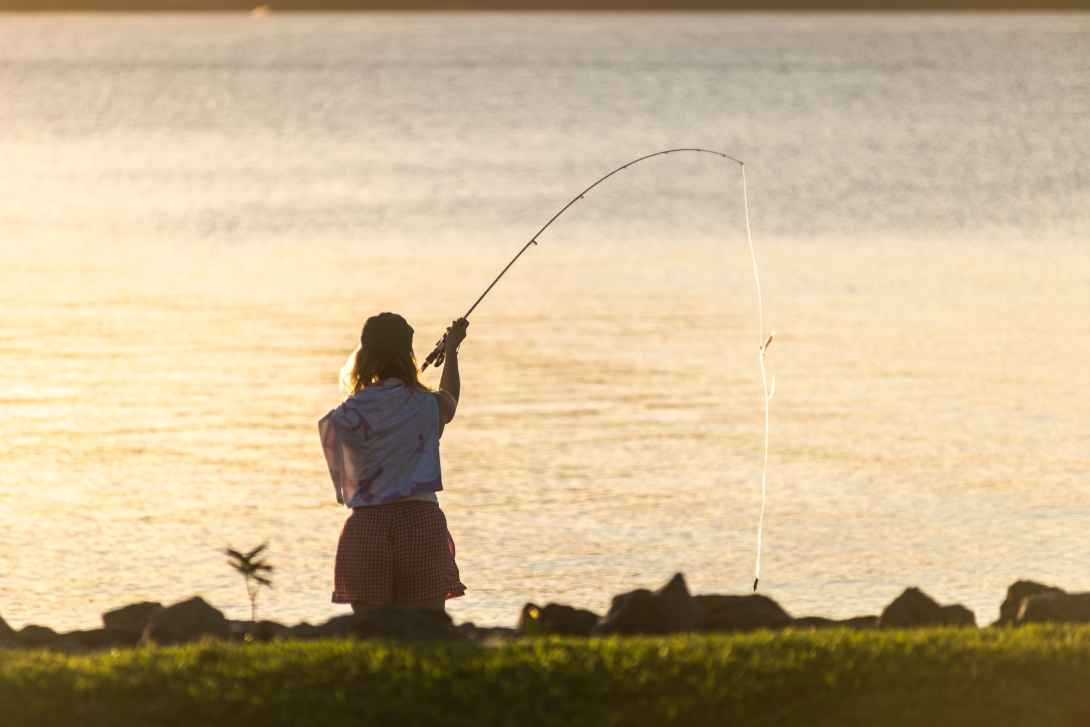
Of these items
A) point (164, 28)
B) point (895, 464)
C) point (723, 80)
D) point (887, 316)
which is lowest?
point (895, 464)

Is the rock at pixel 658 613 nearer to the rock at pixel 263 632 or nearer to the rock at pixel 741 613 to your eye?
the rock at pixel 741 613

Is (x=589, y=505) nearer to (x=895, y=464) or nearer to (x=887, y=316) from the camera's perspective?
(x=895, y=464)

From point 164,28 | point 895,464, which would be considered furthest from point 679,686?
point 164,28

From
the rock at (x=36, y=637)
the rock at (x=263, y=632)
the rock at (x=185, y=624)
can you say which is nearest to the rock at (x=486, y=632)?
the rock at (x=263, y=632)

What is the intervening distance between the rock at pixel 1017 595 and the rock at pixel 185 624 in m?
3.72

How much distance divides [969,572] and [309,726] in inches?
202

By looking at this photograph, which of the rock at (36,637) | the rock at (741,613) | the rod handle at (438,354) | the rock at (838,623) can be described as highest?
the rod handle at (438,354)

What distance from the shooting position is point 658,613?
23.6 ft

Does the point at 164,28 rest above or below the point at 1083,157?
above

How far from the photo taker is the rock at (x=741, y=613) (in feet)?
24.5

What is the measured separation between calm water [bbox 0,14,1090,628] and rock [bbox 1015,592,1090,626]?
1.35m

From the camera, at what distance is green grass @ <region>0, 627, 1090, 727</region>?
556cm

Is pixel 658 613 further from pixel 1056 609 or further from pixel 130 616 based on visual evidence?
pixel 130 616

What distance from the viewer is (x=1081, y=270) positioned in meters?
20.4
